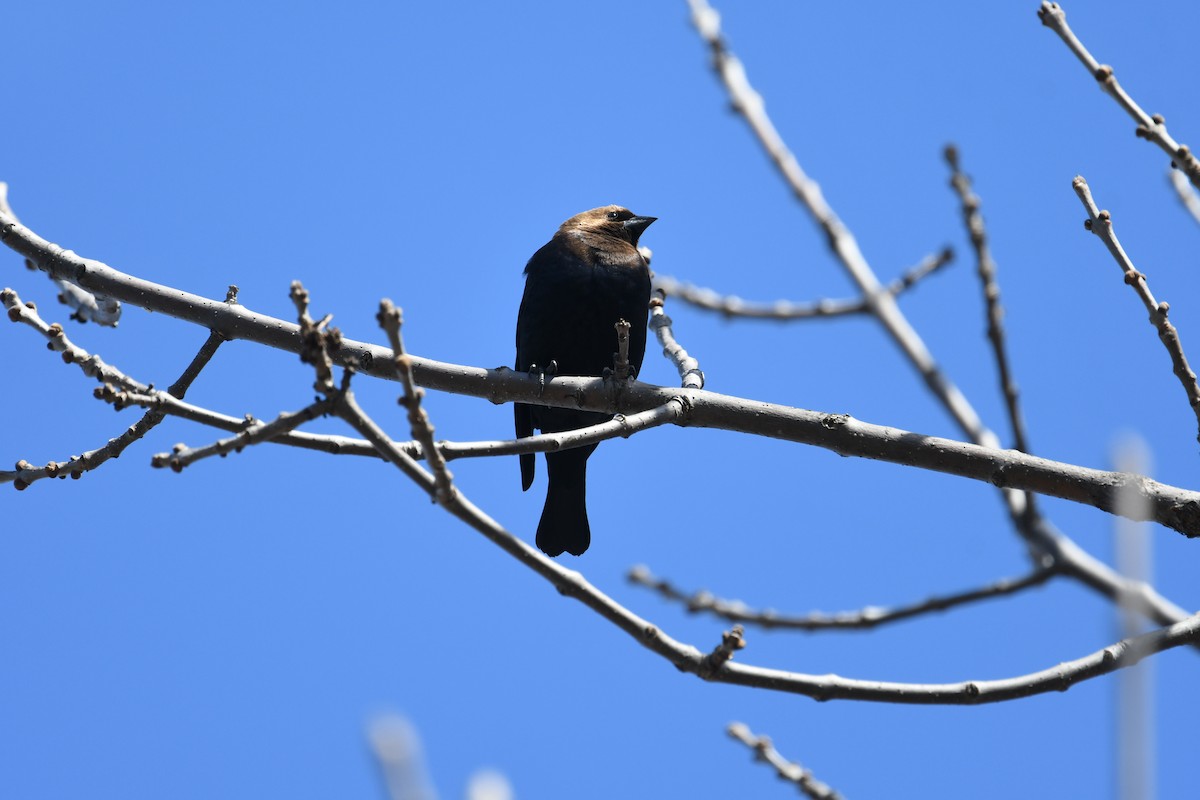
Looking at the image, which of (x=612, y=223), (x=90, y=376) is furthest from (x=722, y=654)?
(x=612, y=223)

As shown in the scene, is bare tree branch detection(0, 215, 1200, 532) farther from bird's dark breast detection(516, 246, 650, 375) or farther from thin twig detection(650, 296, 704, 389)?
bird's dark breast detection(516, 246, 650, 375)

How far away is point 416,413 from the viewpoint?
6.42ft

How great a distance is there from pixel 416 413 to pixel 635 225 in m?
4.69

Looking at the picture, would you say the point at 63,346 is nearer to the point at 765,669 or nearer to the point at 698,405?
the point at 698,405

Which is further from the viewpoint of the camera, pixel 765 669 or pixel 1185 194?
pixel 1185 194

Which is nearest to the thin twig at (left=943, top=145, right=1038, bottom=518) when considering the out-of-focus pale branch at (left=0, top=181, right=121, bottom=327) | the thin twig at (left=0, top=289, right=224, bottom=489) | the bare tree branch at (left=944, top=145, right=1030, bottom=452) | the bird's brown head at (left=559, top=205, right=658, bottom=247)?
the bare tree branch at (left=944, top=145, right=1030, bottom=452)

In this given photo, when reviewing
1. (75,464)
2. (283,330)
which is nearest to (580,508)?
(283,330)

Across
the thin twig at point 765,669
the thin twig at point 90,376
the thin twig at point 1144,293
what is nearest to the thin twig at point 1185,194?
the thin twig at point 1144,293

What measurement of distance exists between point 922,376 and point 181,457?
1.27m

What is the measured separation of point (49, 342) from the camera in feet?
9.86

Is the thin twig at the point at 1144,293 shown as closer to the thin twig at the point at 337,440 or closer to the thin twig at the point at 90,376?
the thin twig at the point at 337,440

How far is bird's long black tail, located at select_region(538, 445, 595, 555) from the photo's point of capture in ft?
18.1

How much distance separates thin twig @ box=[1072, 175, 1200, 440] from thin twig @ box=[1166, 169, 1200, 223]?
0.60 feet

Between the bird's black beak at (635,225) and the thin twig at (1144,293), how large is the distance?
4048 millimetres
